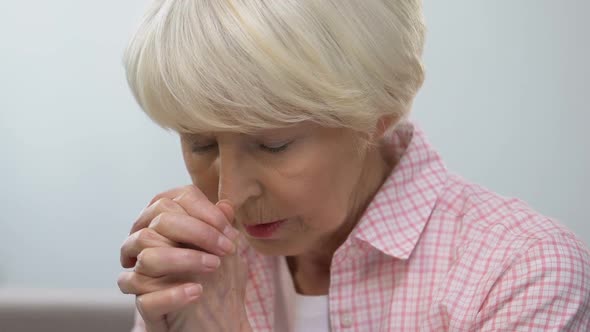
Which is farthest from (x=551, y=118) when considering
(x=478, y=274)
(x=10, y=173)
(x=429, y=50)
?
(x=10, y=173)

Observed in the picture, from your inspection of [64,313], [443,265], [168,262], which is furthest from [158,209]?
[64,313]

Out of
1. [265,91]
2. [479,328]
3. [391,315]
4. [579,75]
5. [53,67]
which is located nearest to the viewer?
[265,91]

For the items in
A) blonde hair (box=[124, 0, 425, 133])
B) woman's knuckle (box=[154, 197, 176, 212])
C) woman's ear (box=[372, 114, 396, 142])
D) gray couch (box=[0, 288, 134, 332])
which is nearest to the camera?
blonde hair (box=[124, 0, 425, 133])

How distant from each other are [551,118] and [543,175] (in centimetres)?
18

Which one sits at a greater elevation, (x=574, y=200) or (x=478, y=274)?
(x=478, y=274)

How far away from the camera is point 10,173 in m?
2.77

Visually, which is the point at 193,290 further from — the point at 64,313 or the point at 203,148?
the point at 64,313

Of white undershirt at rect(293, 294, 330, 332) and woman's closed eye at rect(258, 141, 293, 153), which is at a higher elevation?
woman's closed eye at rect(258, 141, 293, 153)

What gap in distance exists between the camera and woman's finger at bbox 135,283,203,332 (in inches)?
45.3

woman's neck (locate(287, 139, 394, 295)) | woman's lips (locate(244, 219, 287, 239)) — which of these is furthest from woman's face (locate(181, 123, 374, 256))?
woman's neck (locate(287, 139, 394, 295))

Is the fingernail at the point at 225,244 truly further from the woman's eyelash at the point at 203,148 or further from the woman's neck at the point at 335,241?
the woman's neck at the point at 335,241

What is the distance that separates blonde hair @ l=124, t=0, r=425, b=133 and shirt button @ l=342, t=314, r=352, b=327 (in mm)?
374

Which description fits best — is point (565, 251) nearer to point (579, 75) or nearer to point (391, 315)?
point (391, 315)

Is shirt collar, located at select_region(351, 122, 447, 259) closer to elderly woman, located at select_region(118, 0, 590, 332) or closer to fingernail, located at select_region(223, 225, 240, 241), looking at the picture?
elderly woman, located at select_region(118, 0, 590, 332)
